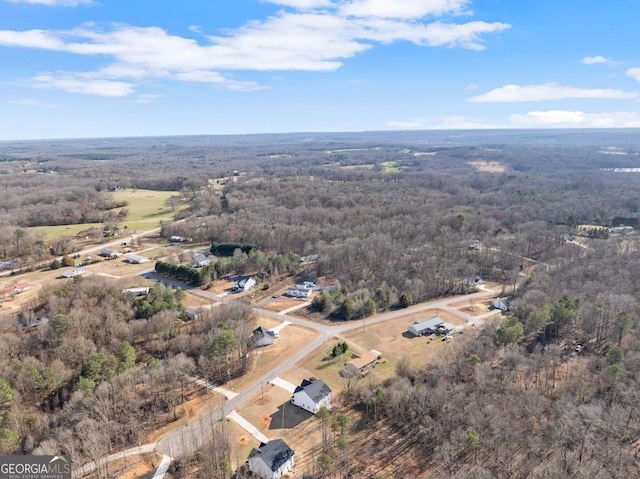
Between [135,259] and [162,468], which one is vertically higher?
[135,259]

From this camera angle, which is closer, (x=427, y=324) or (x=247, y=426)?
(x=247, y=426)

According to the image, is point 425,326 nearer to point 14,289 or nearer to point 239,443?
point 239,443

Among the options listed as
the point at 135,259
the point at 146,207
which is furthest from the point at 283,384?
the point at 146,207

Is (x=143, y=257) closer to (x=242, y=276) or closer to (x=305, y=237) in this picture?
(x=242, y=276)

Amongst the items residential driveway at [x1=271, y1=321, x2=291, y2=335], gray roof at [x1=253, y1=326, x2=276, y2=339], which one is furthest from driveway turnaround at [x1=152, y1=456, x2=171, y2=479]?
residential driveway at [x1=271, y1=321, x2=291, y2=335]

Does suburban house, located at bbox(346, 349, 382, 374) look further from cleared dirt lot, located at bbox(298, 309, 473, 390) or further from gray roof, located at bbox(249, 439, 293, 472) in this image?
gray roof, located at bbox(249, 439, 293, 472)

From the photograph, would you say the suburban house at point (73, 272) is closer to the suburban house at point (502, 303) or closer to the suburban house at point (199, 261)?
the suburban house at point (199, 261)

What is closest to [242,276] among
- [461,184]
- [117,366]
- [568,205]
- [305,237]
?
[305,237]
